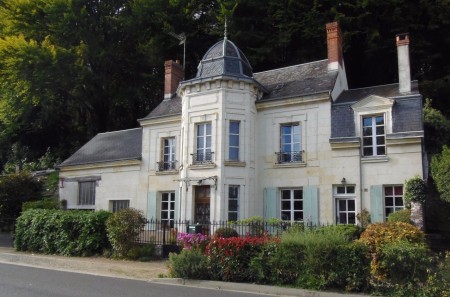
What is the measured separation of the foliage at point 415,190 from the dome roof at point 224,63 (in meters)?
8.25

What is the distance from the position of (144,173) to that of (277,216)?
7.60 meters

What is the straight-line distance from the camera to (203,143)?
19938mm

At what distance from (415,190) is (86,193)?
683 inches

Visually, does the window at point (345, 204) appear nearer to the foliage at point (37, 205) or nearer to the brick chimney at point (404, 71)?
the brick chimney at point (404, 71)

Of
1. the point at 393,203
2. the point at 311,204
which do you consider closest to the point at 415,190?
the point at 393,203

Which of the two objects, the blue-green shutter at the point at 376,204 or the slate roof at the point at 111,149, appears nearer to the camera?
the blue-green shutter at the point at 376,204

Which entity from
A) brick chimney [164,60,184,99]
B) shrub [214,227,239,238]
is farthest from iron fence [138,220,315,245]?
brick chimney [164,60,184,99]

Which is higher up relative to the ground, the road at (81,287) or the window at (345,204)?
the window at (345,204)

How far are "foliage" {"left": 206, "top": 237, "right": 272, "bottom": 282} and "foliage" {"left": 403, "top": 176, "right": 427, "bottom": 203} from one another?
722cm

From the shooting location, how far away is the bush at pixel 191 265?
11.4m

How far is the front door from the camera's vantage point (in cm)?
1934

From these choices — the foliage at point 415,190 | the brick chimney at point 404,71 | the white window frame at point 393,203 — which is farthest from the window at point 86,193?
the brick chimney at point 404,71

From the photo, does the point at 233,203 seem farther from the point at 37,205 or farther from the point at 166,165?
the point at 37,205

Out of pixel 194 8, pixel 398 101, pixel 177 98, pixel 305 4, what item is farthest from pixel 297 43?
pixel 398 101
